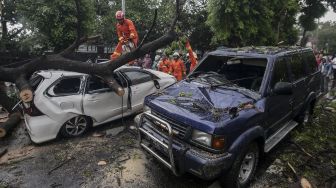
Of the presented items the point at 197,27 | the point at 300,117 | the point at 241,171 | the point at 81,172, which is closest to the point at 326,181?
the point at 241,171

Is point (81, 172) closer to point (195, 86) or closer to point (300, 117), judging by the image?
point (195, 86)

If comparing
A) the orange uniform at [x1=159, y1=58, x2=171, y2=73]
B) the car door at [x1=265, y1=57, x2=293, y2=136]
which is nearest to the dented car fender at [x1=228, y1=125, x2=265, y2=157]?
the car door at [x1=265, y1=57, x2=293, y2=136]

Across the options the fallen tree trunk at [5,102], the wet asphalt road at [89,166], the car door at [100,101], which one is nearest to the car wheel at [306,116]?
the wet asphalt road at [89,166]

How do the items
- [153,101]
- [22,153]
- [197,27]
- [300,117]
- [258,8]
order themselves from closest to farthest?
1. [153,101]
2. [22,153]
3. [300,117]
4. [258,8]
5. [197,27]

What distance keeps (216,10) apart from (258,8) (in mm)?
1468

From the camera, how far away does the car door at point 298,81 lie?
5.22 meters

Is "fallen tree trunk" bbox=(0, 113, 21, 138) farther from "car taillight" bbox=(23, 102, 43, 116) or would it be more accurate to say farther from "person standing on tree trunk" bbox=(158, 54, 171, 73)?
"person standing on tree trunk" bbox=(158, 54, 171, 73)

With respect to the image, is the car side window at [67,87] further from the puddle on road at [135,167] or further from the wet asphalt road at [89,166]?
the puddle on road at [135,167]

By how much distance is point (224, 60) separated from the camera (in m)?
5.45

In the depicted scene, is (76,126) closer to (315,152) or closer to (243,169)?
(243,169)

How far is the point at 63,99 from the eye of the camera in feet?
18.2

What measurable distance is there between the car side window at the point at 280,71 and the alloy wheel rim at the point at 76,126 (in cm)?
384

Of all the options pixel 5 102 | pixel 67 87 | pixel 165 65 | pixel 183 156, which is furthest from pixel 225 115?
pixel 165 65

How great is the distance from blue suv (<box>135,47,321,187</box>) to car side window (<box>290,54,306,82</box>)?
0.02 m
